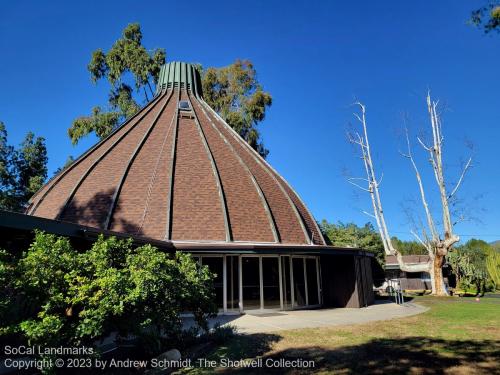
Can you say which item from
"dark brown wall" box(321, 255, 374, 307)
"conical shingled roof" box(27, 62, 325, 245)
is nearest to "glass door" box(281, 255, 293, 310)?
"conical shingled roof" box(27, 62, 325, 245)

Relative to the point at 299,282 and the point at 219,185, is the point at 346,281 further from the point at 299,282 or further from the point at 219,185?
the point at 219,185

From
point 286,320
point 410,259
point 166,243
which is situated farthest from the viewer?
point 410,259

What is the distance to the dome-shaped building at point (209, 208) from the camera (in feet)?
50.3

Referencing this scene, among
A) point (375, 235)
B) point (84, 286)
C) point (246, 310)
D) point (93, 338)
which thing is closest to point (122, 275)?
point (84, 286)

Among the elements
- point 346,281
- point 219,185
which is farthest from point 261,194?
point 346,281

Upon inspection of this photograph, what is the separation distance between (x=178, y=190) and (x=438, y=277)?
778 inches

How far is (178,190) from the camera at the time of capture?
55.3ft

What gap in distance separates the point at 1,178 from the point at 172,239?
18858mm

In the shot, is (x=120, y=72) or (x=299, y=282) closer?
(x=299, y=282)

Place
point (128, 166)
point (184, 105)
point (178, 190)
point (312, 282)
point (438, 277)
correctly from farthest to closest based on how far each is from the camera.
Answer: point (438, 277) → point (184, 105) → point (128, 166) → point (312, 282) → point (178, 190)

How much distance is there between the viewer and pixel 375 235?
36.2 meters

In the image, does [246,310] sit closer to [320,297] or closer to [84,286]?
[320,297]

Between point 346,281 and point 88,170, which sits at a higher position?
point 88,170

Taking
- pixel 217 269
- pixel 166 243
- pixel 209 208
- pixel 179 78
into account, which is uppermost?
pixel 179 78
